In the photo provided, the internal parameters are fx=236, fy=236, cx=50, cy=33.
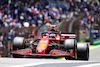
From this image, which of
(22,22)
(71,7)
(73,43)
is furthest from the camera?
(71,7)

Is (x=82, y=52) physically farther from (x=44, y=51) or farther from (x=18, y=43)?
(x=18, y=43)

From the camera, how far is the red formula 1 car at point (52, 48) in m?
8.32

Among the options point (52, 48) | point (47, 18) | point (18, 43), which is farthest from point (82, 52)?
point (47, 18)

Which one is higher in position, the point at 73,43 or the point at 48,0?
the point at 48,0

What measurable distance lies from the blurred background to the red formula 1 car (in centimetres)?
269

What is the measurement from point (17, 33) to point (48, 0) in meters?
14.9

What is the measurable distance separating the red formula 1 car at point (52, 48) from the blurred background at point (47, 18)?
2.69 m

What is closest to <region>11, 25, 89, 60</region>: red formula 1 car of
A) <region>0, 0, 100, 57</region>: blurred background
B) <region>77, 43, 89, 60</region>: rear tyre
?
<region>77, 43, 89, 60</region>: rear tyre

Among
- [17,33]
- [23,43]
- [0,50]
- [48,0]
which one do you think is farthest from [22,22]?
[23,43]

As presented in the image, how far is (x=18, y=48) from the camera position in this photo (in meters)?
9.51

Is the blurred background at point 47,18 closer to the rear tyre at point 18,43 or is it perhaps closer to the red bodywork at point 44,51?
the rear tyre at point 18,43

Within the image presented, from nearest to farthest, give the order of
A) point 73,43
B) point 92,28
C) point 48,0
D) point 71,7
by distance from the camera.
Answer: point 73,43, point 92,28, point 48,0, point 71,7

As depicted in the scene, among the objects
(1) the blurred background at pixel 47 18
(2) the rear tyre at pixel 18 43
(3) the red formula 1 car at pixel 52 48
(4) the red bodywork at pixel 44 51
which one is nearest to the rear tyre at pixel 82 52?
(3) the red formula 1 car at pixel 52 48

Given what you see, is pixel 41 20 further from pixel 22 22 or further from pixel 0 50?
pixel 0 50
